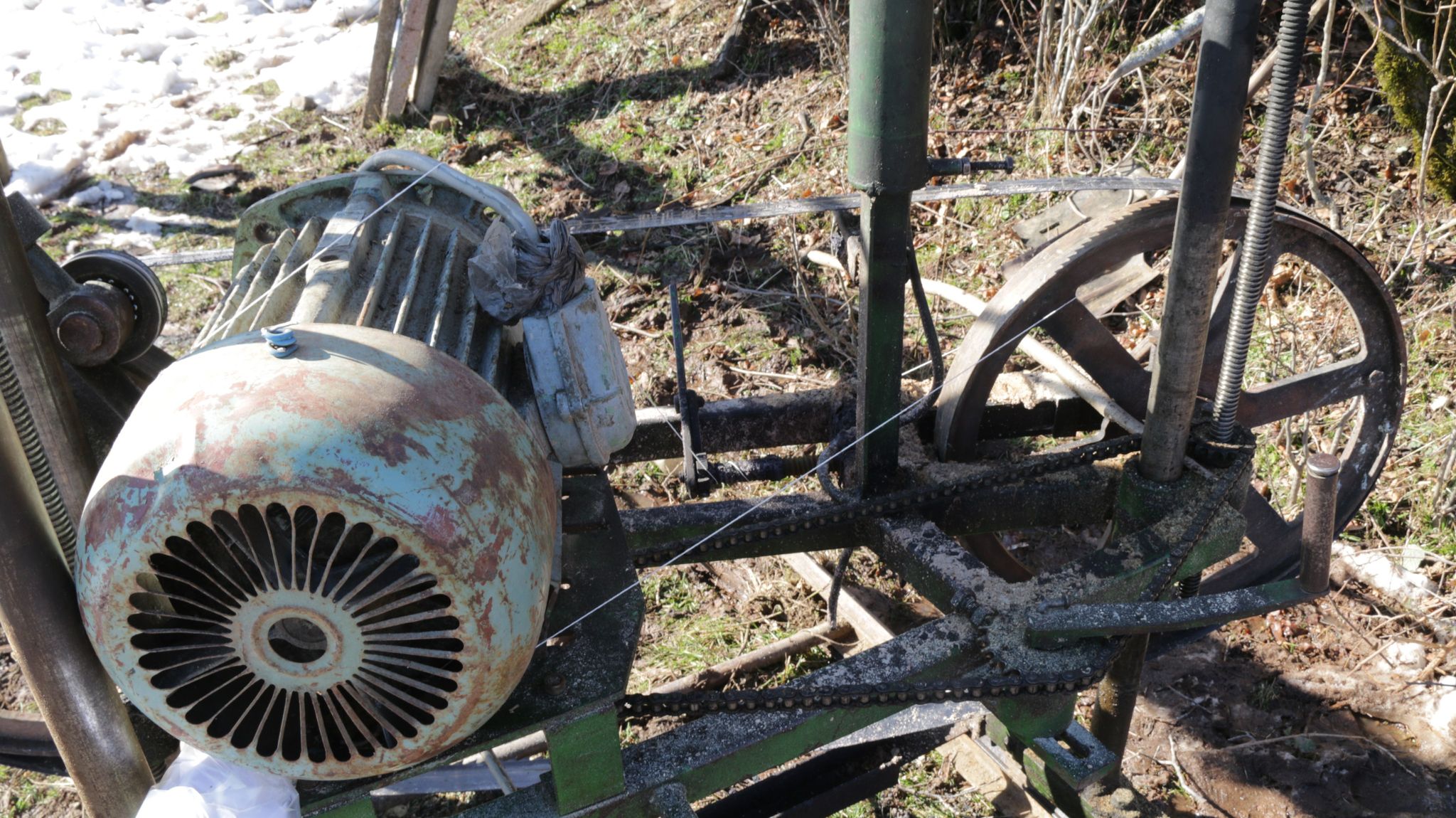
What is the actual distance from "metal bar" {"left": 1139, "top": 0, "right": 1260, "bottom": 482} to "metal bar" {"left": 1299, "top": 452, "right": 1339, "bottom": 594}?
450 millimetres

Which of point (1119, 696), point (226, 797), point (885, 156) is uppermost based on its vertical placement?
point (885, 156)

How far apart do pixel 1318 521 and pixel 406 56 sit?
6.33m

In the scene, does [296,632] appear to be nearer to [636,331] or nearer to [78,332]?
[78,332]

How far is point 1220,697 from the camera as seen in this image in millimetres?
3582

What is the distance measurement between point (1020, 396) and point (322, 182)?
2.17 metres

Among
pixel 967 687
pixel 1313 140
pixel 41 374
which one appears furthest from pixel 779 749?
pixel 1313 140

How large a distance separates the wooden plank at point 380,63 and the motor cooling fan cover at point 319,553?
18.7ft

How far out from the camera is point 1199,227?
2.36 metres

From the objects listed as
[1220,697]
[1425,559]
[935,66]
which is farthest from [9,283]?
[935,66]

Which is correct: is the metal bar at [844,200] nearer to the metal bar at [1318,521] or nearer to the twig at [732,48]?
the metal bar at [1318,521]

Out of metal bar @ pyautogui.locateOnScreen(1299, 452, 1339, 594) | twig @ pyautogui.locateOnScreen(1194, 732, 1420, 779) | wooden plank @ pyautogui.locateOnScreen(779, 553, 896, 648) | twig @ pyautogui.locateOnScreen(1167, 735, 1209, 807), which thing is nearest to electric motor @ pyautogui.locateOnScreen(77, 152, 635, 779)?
metal bar @ pyautogui.locateOnScreen(1299, 452, 1339, 594)

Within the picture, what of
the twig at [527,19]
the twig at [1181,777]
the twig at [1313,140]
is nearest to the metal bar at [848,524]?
the twig at [1181,777]

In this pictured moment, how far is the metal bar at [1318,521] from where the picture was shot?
2070 millimetres

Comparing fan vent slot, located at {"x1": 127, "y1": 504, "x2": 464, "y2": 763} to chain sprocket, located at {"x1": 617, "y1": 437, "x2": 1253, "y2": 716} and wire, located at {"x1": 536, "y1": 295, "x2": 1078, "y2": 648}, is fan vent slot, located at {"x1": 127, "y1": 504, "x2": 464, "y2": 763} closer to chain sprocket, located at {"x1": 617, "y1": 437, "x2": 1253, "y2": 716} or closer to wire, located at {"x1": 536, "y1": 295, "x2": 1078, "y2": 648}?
wire, located at {"x1": 536, "y1": 295, "x2": 1078, "y2": 648}
